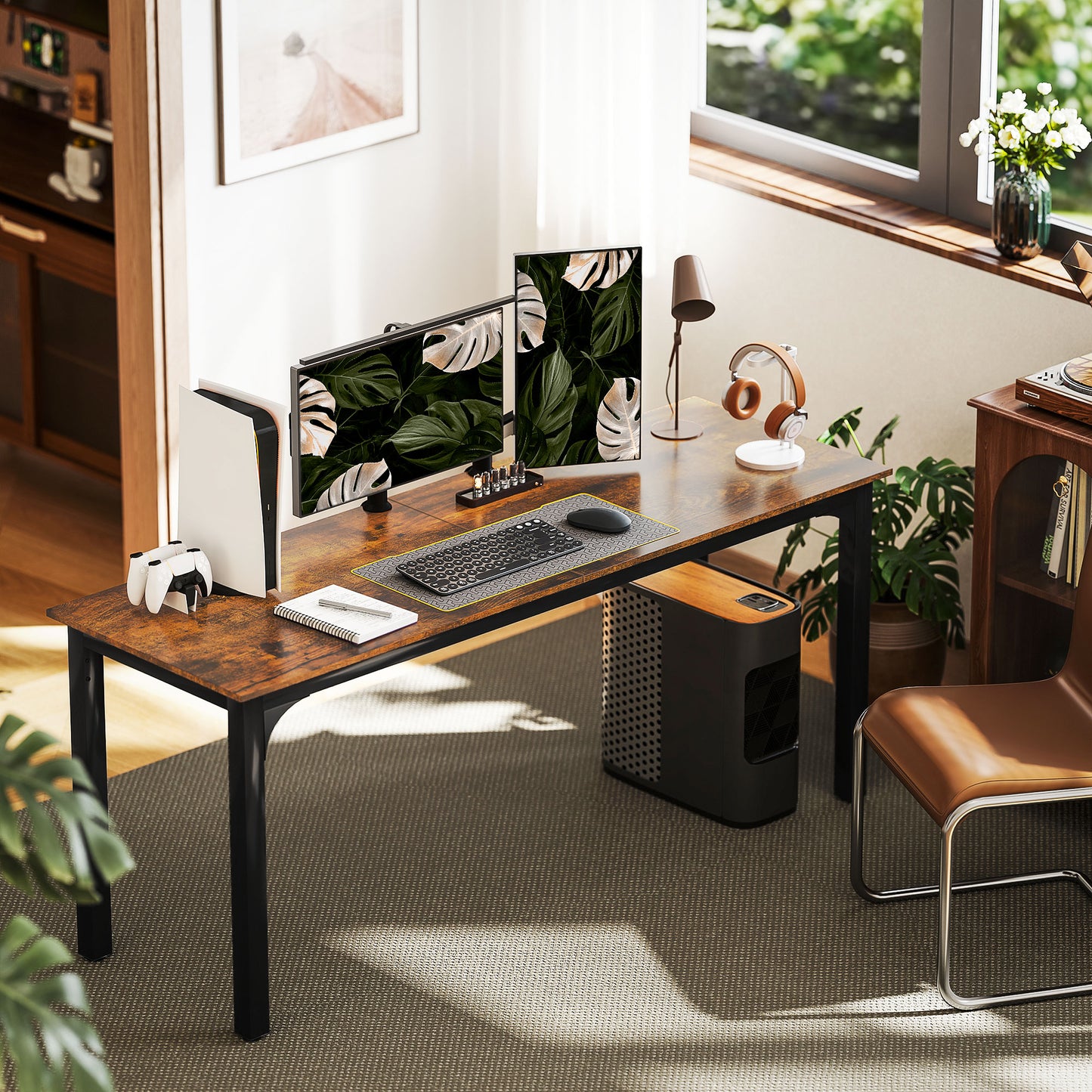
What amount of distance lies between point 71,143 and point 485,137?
126 centimetres

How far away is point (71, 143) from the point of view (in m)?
5.67

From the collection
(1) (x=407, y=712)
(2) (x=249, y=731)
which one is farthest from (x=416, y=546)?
(1) (x=407, y=712)

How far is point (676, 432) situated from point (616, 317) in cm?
36

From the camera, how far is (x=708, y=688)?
4242 mm

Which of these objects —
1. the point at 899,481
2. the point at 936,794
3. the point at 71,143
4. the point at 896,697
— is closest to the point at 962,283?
the point at 899,481

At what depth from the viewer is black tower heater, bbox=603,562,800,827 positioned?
421cm

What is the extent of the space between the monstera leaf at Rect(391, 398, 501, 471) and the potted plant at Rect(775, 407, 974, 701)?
92cm

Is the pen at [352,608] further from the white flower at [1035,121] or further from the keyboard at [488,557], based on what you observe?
the white flower at [1035,121]

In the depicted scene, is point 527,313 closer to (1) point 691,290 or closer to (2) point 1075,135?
(1) point 691,290

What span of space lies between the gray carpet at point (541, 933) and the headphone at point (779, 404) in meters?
0.88

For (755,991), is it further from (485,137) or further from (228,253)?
(485,137)

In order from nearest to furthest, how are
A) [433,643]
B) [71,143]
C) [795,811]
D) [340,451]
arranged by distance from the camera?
1. [433,643]
2. [340,451]
3. [795,811]
4. [71,143]

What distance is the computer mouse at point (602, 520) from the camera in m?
3.92

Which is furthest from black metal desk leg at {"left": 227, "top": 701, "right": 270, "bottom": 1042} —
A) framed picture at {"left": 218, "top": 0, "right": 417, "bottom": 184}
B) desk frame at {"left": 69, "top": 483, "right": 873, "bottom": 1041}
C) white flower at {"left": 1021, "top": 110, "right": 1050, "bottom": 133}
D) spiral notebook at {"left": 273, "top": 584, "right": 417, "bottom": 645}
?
white flower at {"left": 1021, "top": 110, "right": 1050, "bottom": 133}
